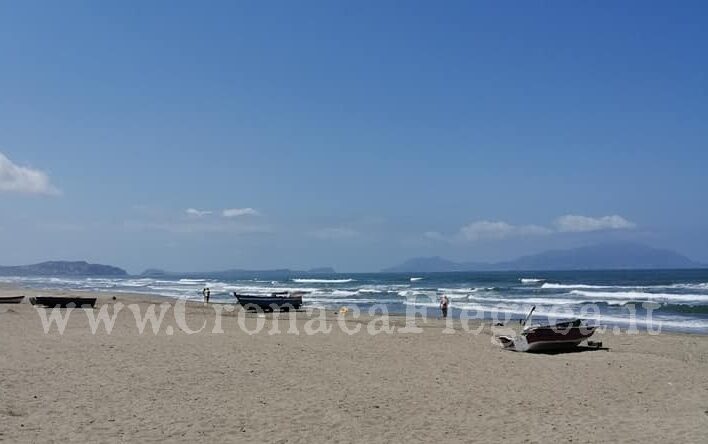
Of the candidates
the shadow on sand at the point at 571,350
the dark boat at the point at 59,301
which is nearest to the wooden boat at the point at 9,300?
the dark boat at the point at 59,301

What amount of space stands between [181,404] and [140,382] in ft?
5.70

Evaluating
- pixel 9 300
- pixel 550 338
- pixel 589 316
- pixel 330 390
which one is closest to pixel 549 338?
pixel 550 338

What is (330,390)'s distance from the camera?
1111cm

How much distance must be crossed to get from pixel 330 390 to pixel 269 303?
22.4 meters

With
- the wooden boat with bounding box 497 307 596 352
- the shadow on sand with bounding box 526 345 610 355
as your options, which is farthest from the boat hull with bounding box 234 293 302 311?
the shadow on sand with bounding box 526 345 610 355

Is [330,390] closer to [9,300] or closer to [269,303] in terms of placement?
[269,303]

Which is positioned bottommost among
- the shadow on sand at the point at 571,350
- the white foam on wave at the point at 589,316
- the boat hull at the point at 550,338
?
the white foam on wave at the point at 589,316

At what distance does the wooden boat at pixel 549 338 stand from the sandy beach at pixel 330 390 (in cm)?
59

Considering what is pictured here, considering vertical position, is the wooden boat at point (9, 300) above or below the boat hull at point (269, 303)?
above

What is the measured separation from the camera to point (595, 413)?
33.1 ft

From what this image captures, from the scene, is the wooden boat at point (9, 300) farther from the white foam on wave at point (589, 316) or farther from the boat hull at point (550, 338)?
the boat hull at point (550, 338)

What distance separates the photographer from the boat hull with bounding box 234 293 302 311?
33.1 m

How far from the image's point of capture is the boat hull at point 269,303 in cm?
3309

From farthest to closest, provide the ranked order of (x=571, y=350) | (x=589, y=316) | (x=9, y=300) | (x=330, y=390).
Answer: (x=589, y=316) < (x=9, y=300) < (x=571, y=350) < (x=330, y=390)
